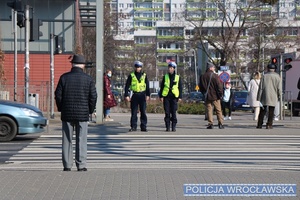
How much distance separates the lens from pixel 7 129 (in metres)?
16.7

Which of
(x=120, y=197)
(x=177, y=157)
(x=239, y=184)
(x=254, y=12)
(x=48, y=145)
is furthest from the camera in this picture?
(x=254, y=12)

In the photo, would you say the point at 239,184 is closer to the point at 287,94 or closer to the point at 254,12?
the point at 287,94

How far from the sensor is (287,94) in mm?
31391

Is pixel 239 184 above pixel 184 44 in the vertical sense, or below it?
below

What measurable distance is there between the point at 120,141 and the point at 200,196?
25.9 feet

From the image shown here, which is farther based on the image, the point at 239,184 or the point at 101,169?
the point at 101,169

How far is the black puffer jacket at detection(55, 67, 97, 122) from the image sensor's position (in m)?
10.7

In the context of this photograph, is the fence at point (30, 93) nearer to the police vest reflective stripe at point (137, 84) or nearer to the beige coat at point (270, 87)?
the police vest reflective stripe at point (137, 84)

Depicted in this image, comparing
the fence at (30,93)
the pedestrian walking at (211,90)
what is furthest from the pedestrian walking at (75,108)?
the fence at (30,93)

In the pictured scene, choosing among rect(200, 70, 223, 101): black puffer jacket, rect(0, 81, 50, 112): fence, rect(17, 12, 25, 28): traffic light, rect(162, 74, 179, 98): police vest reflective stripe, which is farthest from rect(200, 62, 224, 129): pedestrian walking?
rect(17, 12, 25, 28): traffic light

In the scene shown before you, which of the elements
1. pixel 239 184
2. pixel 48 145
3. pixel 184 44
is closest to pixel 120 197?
pixel 239 184

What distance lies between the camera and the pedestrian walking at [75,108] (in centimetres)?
1073

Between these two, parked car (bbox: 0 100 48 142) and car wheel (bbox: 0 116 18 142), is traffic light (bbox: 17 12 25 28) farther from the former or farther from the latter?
car wheel (bbox: 0 116 18 142)

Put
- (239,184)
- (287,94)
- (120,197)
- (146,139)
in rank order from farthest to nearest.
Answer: (287,94) → (146,139) → (239,184) → (120,197)
